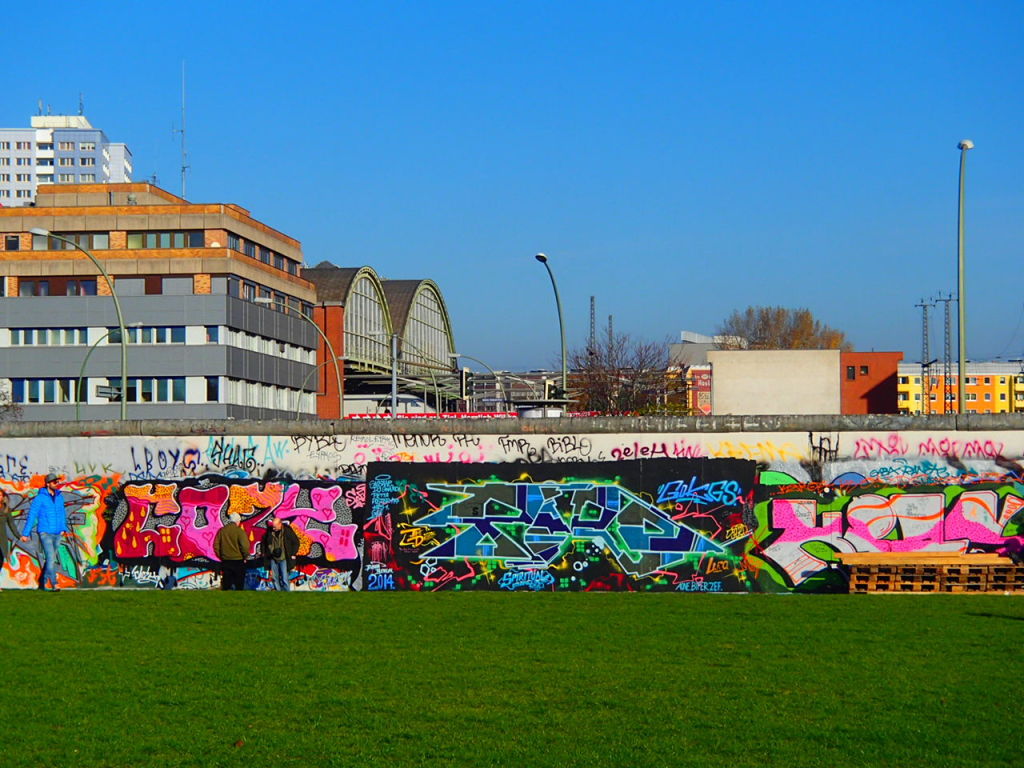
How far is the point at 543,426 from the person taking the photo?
776 inches

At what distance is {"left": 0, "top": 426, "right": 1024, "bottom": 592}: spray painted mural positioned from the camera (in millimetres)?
19125

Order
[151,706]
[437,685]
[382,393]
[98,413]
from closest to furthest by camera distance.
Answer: [151,706]
[437,685]
[98,413]
[382,393]

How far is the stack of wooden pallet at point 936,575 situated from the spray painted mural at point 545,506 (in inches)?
16.4

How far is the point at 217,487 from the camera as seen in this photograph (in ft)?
66.2

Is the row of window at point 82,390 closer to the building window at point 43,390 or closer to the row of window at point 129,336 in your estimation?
the building window at point 43,390

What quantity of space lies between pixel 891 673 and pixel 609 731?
3.51m

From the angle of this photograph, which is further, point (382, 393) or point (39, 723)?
point (382, 393)

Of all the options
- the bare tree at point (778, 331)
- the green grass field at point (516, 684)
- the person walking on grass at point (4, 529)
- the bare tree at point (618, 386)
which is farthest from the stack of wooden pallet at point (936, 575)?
the bare tree at point (778, 331)

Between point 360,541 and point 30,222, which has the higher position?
point 30,222

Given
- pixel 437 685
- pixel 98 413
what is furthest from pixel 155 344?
pixel 437 685

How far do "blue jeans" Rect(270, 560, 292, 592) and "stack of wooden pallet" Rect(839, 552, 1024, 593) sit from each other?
828 centimetres

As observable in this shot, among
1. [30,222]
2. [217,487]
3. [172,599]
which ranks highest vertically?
[30,222]

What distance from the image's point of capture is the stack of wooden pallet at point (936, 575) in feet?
60.8

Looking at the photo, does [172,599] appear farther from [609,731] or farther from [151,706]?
[609,731]
